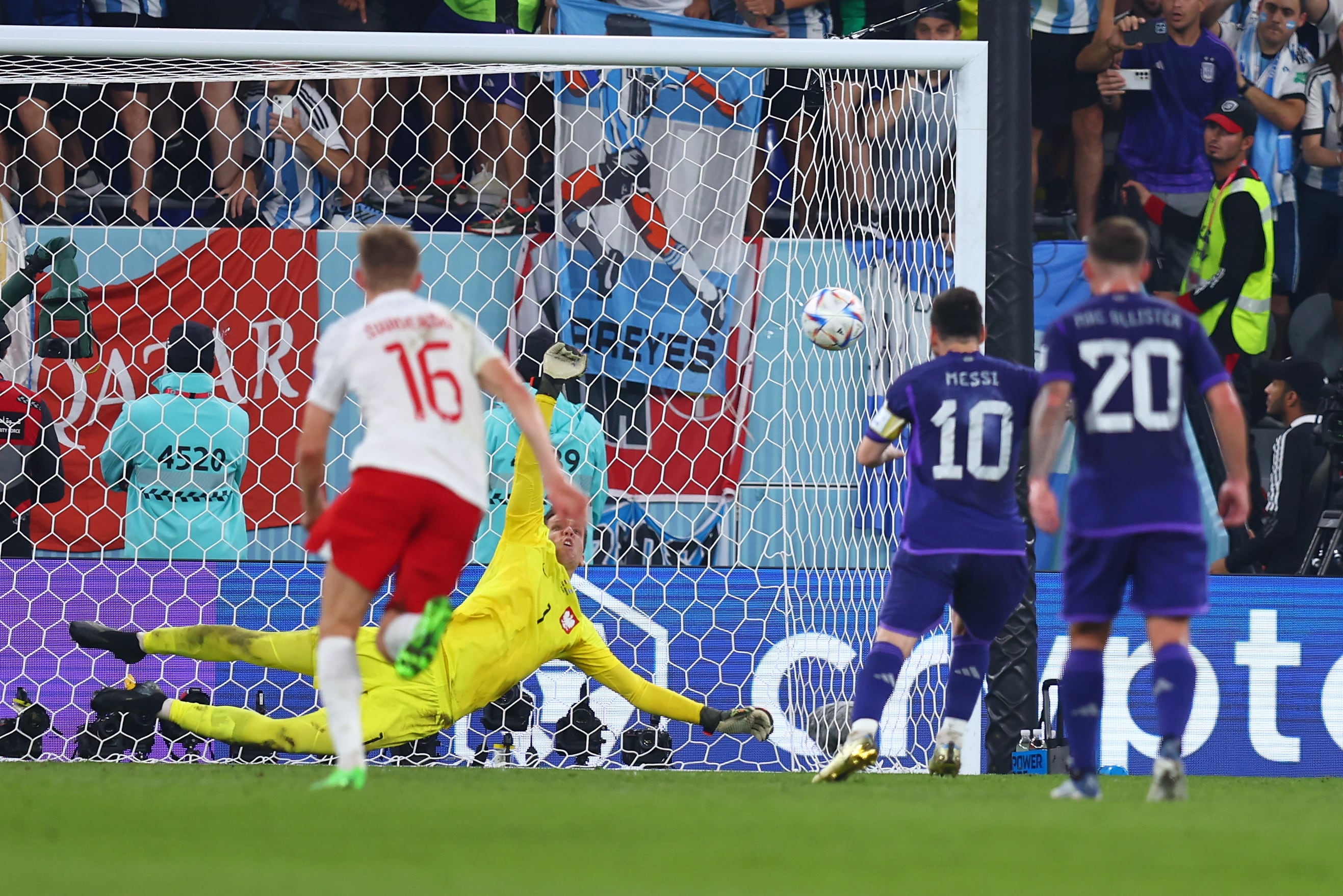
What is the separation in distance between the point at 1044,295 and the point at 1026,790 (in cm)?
533

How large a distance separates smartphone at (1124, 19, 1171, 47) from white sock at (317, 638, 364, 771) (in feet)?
26.2

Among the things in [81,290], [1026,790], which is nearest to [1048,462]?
[1026,790]

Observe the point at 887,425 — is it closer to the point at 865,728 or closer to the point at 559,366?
the point at 865,728

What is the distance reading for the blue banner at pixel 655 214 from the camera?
30.2 ft

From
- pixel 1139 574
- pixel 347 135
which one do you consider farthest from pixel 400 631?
pixel 347 135

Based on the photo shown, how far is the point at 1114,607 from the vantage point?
4848 mm

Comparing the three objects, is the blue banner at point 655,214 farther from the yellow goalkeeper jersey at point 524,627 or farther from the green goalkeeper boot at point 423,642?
the green goalkeeper boot at point 423,642

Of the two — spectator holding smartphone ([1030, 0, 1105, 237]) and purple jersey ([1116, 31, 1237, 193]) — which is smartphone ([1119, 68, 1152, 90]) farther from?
spectator holding smartphone ([1030, 0, 1105, 237])

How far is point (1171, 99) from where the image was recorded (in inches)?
421

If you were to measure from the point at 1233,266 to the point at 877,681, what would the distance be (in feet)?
18.8

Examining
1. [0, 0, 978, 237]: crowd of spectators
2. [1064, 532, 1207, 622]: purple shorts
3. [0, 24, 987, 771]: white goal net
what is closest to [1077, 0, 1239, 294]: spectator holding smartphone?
[0, 0, 978, 237]: crowd of spectators

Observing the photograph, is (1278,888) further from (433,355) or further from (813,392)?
(813,392)

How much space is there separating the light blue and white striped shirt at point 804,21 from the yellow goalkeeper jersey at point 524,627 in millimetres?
4667

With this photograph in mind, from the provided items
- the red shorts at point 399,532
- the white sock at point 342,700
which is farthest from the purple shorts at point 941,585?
the white sock at point 342,700
